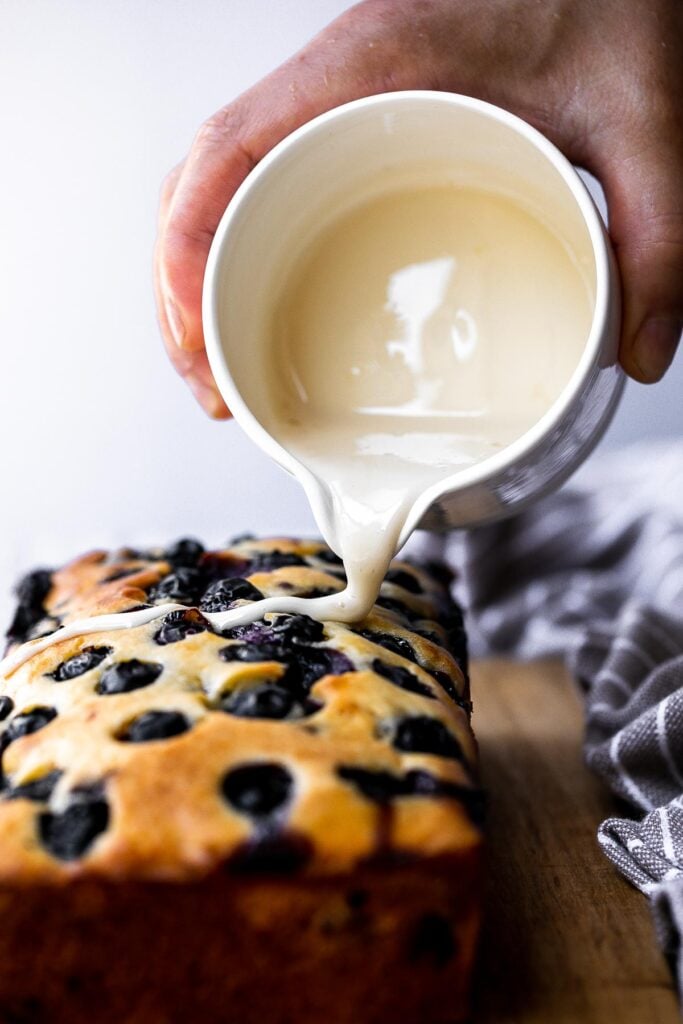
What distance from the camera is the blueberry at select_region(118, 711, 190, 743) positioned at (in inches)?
47.8

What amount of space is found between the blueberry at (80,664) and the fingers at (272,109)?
0.62m

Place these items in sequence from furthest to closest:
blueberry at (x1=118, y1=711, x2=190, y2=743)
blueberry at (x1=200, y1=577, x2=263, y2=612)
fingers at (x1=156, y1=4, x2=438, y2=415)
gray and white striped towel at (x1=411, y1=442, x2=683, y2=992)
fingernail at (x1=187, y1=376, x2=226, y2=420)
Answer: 1. gray and white striped towel at (x1=411, y1=442, x2=683, y2=992)
2. fingernail at (x1=187, y1=376, x2=226, y2=420)
3. fingers at (x1=156, y1=4, x2=438, y2=415)
4. blueberry at (x1=200, y1=577, x2=263, y2=612)
5. blueberry at (x1=118, y1=711, x2=190, y2=743)

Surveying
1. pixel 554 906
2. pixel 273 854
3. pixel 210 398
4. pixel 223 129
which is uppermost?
pixel 223 129

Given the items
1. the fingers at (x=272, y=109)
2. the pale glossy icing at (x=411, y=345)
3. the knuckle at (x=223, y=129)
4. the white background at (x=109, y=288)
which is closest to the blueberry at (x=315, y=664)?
the pale glossy icing at (x=411, y=345)

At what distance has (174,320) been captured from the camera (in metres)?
1.78

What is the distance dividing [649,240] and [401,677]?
67 centimetres

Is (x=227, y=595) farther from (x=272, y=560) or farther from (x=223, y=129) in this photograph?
(x=223, y=129)

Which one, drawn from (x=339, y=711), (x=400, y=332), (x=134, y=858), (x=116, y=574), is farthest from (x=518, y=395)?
(x=134, y=858)

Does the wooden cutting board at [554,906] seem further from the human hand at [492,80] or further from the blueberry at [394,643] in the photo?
the human hand at [492,80]

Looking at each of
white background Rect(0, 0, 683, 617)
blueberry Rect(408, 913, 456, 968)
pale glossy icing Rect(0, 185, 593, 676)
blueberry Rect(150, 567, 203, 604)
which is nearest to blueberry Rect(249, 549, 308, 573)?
blueberry Rect(150, 567, 203, 604)

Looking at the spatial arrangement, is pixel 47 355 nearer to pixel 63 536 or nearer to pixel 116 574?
pixel 63 536

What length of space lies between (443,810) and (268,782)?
0.58 feet

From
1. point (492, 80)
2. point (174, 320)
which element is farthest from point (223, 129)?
point (492, 80)

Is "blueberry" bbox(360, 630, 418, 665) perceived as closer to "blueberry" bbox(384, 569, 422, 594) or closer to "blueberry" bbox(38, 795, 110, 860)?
"blueberry" bbox(384, 569, 422, 594)
